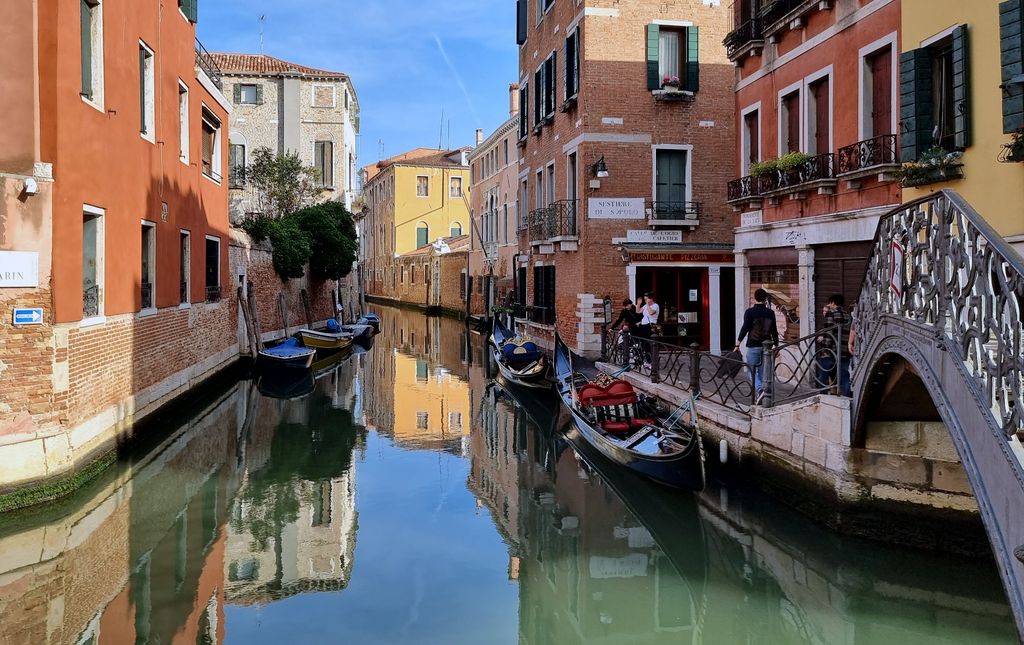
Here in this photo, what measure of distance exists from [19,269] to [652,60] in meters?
11.8

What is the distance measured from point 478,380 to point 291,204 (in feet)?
34.7

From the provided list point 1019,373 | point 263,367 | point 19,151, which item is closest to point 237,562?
point 19,151

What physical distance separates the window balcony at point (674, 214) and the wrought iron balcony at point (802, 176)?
4.97 meters

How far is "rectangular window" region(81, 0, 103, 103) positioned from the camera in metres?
8.71

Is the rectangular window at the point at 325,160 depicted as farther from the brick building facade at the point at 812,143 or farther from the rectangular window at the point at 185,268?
the brick building facade at the point at 812,143

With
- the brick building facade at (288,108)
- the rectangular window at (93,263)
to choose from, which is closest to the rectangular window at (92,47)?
the rectangular window at (93,263)

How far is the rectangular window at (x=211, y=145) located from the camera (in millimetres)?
15859

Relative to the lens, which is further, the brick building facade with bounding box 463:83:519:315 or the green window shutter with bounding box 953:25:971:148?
the brick building facade with bounding box 463:83:519:315

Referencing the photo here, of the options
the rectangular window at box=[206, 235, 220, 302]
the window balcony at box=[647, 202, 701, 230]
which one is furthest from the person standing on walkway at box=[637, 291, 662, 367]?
the rectangular window at box=[206, 235, 220, 302]

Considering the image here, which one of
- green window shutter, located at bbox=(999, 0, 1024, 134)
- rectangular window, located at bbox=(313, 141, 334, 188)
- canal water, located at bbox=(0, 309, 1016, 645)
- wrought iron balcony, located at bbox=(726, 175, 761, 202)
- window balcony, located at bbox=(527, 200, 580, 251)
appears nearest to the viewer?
canal water, located at bbox=(0, 309, 1016, 645)

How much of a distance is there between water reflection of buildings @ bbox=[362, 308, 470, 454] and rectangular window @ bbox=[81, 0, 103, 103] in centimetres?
584

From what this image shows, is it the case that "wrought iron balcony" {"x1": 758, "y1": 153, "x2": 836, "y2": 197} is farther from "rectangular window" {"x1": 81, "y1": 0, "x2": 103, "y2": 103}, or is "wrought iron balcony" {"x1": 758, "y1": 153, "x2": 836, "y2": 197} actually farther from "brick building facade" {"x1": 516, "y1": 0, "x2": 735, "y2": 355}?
"rectangular window" {"x1": 81, "y1": 0, "x2": 103, "y2": 103}

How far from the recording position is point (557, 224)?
1728cm

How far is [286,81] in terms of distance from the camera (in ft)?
99.6
